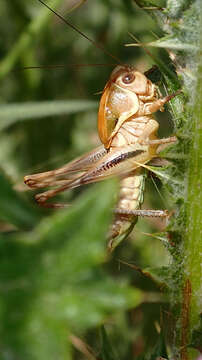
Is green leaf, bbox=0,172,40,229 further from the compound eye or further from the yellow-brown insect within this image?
the compound eye

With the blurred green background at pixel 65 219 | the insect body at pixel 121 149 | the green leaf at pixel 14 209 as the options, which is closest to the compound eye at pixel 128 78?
the insect body at pixel 121 149

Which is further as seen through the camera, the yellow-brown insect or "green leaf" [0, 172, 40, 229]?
the yellow-brown insect

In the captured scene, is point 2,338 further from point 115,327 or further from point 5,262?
point 115,327

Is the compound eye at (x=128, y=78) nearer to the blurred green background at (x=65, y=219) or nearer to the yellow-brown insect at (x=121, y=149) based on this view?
the yellow-brown insect at (x=121, y=149)

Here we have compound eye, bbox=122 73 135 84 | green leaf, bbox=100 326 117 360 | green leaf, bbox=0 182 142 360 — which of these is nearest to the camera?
green leaf, bbox=0 182 142 360

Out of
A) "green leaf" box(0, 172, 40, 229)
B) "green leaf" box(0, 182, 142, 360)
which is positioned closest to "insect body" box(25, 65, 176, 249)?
"green leaf" box(0, 172, 40, 229)

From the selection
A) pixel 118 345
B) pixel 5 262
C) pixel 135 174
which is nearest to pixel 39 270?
pixel 5 262

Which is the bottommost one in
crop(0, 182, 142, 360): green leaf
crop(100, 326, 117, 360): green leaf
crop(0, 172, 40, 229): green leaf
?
crop(100, 326, 117, 360): green leaf

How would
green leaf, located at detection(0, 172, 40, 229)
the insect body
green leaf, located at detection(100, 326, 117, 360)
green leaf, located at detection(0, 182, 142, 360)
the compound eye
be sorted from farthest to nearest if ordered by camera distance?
the compound eye, the insect body, green leaf, located at detection(100, 326, 117, 360), green leaf, located at detection(0, 172, 40, 229), green leaf, located at detection(0, 182, 142, 360)
